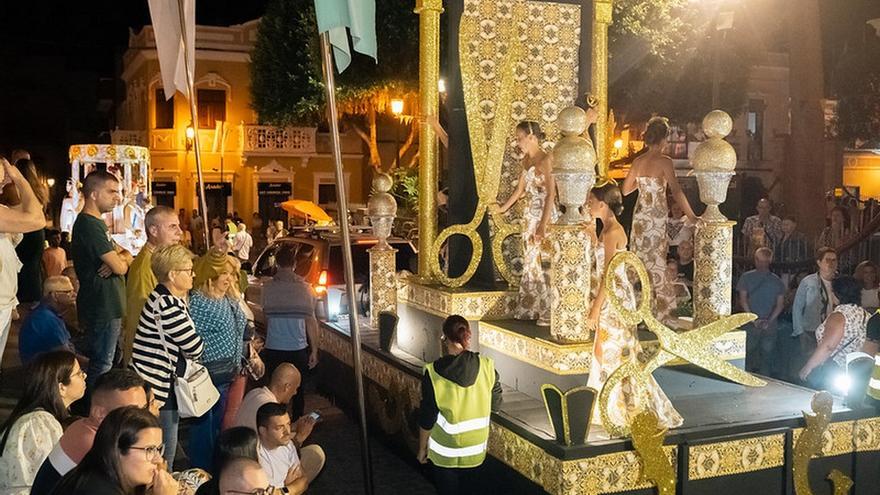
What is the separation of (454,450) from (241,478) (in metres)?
2.08

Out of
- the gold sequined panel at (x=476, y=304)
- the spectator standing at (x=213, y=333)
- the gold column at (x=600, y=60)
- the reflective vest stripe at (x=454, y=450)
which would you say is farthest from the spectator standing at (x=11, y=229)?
the gold column at (x=600, y=60)

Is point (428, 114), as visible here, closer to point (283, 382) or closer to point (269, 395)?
point (283, 382)

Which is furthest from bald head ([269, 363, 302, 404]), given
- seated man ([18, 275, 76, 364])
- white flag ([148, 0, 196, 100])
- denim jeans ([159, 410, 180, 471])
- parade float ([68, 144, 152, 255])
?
parade float ([68, 144, 152, 255])

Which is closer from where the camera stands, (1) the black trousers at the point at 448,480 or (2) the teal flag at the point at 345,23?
(1) the black trousers at the point at 448,480

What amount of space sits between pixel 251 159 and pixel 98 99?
78.6ft

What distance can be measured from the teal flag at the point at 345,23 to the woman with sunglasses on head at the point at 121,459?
326 centimetres

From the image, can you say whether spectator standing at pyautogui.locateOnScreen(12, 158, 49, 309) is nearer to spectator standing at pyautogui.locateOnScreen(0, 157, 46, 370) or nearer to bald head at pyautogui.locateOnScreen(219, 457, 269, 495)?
spectator standing at pyautogui.locateOnScreen(0, 157, 46, 370)

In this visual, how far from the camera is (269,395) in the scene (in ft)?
18.7

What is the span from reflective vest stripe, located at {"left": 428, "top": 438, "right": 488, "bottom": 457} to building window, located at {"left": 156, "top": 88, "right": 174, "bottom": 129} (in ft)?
107

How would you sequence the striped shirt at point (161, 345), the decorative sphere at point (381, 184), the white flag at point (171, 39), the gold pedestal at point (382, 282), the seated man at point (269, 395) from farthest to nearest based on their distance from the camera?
the decorative sphere at point (381, 184)
the gold pedestal at point (382, 282)
the white flag at point (171, 39)
the striped shirt at point (161, 345)
the seated man at point (269, 395)

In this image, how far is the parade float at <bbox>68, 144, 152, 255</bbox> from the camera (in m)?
18.2

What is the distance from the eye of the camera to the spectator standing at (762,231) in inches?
551

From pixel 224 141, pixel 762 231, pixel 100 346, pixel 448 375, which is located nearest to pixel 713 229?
pixel 448 375

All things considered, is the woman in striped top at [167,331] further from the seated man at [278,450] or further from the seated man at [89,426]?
the seated man at [89,426]
